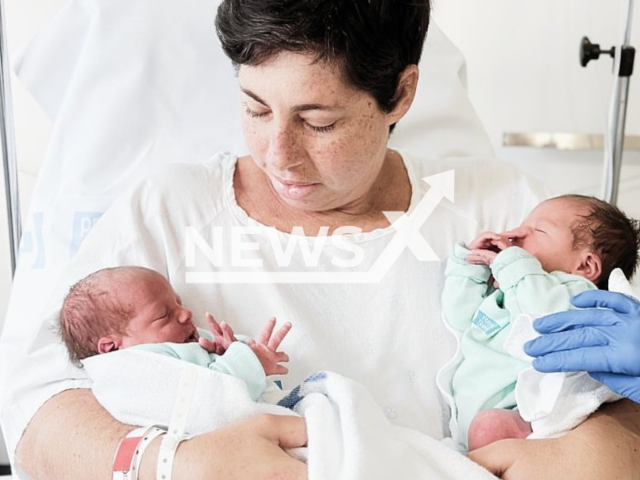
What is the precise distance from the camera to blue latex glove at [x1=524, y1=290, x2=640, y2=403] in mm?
903

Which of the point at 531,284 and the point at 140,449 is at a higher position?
the point at 531,284

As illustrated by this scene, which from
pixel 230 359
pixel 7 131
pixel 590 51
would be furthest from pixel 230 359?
pixel 590 51

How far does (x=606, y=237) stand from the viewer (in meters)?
1.08

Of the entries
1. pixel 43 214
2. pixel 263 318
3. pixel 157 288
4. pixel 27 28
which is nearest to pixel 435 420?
pixel 263 318

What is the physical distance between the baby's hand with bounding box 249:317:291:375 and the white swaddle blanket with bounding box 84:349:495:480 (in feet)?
0.13

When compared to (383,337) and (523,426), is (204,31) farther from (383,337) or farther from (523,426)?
(523,426)

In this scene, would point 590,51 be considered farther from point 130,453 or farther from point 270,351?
point 130,453

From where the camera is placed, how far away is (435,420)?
1068 millimetres

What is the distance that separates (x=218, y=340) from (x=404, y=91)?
0.42m

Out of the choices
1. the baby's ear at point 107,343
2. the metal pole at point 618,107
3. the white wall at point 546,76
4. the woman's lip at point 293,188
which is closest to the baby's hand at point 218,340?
the baby's ear at point 107,343

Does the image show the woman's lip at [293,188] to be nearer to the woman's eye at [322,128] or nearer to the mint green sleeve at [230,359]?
the woman's eye at [322,128]

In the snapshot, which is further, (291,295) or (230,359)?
(291,295)

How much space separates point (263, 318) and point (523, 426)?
0.37 m

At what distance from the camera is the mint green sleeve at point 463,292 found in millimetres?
1100
